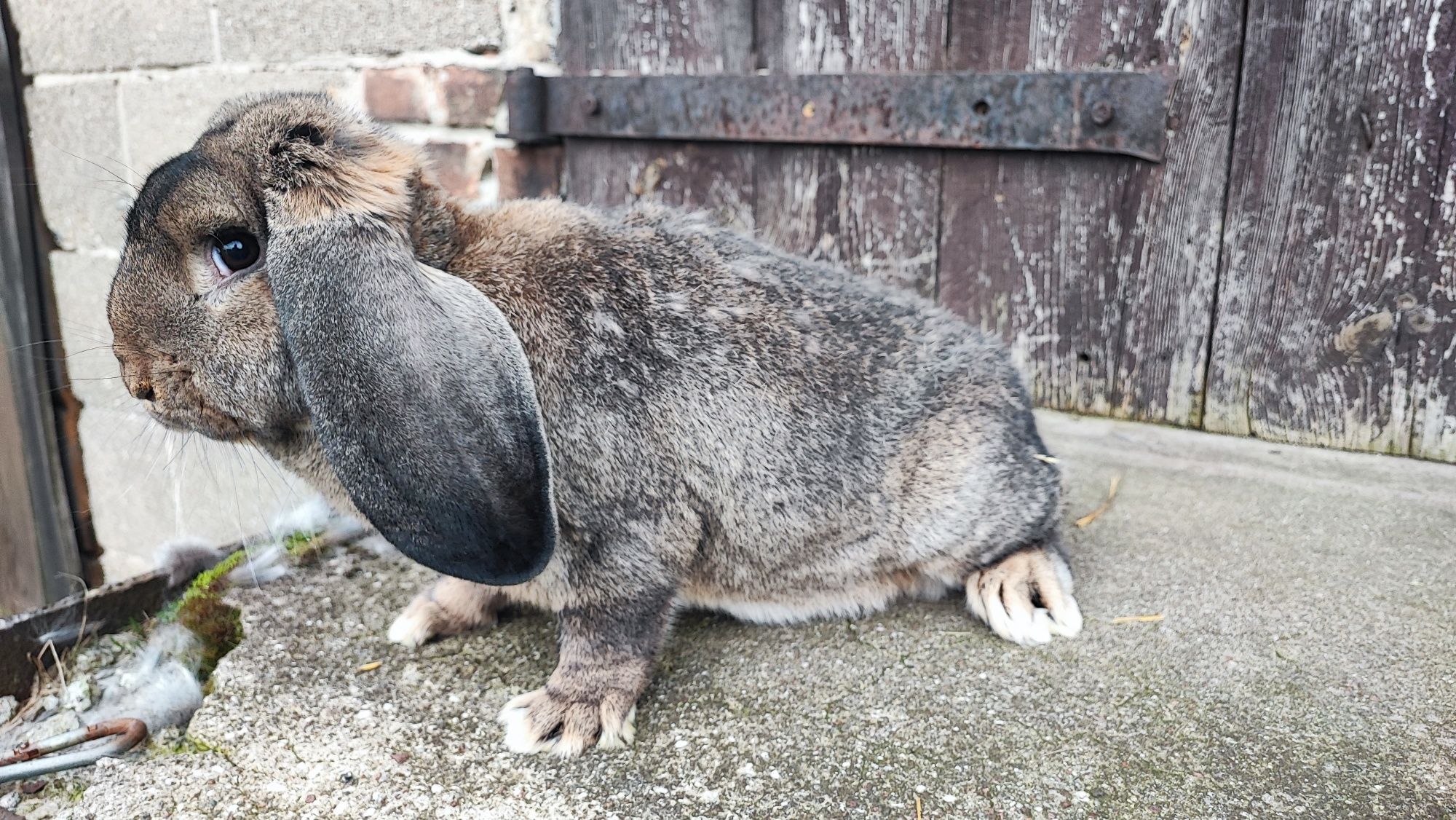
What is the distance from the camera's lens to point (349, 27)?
3.01 metres

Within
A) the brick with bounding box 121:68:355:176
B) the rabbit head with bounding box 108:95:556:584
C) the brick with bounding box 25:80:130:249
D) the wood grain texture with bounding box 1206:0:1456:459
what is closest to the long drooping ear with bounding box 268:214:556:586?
the rabbit head with bounding box 108:95:556:584

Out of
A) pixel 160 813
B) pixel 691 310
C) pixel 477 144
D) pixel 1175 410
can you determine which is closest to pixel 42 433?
pixel 477 144

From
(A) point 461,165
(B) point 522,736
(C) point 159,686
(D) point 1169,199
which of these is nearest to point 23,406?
(A) point 461,165

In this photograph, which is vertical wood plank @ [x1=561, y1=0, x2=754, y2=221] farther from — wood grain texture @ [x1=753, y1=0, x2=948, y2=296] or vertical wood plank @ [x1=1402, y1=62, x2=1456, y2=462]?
vertical wood plank @ [x1=1402, y1=62, x2=1456, y2=462]

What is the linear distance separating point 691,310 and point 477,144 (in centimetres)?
154

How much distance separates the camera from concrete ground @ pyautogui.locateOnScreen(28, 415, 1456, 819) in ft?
4.85

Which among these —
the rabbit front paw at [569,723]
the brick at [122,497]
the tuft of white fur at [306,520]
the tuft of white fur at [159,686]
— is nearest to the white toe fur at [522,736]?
the rabbit front paw at [569,723]

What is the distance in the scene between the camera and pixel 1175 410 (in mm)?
2619

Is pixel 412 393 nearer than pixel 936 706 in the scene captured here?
Yes

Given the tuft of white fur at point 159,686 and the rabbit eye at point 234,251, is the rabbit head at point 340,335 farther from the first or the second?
the tuft of white fur at point 159,686

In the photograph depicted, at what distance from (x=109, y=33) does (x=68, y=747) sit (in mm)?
2855

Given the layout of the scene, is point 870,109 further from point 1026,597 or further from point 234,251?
point 234,251

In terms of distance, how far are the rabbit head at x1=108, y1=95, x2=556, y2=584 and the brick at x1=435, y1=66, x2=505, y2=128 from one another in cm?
138

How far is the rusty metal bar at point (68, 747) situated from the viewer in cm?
157
